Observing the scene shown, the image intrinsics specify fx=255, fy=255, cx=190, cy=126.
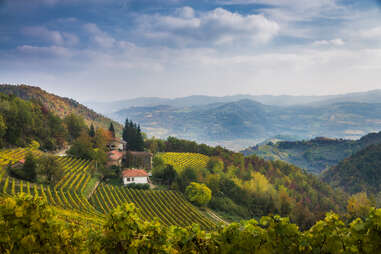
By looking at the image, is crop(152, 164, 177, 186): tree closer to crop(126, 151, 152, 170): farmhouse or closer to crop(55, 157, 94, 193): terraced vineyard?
crop(126, 151, 152, 170): farmhouse

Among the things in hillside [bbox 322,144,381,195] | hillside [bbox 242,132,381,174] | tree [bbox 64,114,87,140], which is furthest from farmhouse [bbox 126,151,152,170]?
hillside [bbox 242,132,381,174]

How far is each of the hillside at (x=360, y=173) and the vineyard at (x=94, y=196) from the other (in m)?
75.2

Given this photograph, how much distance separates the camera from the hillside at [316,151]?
499 ft

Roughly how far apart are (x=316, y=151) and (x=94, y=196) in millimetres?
165763

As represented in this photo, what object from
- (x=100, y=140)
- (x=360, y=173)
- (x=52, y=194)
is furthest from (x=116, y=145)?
(x=360, y=173)

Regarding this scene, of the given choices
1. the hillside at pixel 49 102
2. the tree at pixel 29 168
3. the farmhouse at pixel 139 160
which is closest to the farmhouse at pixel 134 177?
the farmhouse at pixel 139 160

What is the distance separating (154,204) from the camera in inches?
1310

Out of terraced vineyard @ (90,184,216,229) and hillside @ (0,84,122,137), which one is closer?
terraced vineyard @ (90,184,216,229)

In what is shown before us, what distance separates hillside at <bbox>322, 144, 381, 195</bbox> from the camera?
8547 centimetres

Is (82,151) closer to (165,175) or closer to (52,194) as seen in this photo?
(165,175)

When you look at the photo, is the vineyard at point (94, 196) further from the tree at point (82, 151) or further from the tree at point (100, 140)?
the tree at point (100, 140)

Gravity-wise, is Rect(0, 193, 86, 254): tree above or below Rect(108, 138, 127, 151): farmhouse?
→ above

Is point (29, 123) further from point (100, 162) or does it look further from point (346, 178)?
point (346, 178)

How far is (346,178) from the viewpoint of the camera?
93625mm
